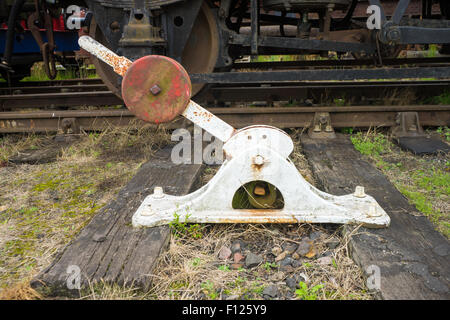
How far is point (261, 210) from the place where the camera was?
7.11 feet

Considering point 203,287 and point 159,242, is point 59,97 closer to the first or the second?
point 159,242

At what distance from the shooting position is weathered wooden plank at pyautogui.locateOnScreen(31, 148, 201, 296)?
1747 millimetres

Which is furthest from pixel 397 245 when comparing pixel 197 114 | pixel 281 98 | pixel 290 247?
pixel 281 98

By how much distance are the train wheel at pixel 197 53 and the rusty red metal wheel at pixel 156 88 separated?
183cm

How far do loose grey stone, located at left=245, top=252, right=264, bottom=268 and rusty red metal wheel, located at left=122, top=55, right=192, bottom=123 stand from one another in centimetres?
81

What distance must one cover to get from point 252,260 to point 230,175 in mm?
440

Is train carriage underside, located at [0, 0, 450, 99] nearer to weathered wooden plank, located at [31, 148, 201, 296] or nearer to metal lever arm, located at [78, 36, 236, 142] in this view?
metal lever arm, located at [78, 36, 236, 142]

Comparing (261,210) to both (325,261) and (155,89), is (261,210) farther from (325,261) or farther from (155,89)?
(155,89)

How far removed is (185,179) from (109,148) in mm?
1246

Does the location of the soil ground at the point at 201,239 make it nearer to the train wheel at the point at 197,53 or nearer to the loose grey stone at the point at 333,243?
the loose grey stone at the point at 333,243

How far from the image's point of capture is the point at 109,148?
3750mm

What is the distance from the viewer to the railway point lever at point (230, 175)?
2.00 meters

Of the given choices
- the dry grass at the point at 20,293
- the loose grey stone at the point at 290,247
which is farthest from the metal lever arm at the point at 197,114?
the dry grass at the point at 20,293
